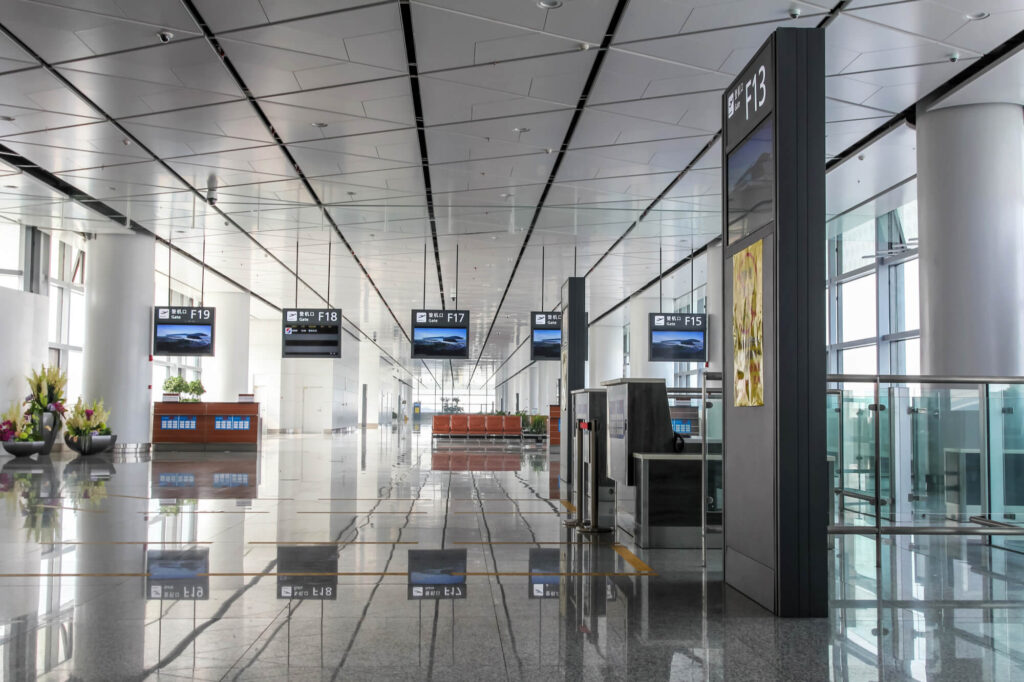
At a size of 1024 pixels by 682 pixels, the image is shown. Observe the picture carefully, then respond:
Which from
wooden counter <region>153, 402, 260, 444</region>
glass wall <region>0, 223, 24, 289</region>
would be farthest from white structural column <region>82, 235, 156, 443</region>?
wooden counter <region>153, 402, 260, 444</region>

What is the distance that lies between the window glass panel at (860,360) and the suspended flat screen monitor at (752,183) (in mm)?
11855

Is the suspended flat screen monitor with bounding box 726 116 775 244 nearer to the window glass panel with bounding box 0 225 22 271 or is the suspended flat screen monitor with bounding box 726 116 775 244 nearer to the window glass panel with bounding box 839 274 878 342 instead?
the window glass panel with bounding box 839 274 878 342

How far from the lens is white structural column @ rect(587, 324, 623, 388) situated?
1342 inches

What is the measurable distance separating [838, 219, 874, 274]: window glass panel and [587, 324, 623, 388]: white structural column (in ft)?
54.5

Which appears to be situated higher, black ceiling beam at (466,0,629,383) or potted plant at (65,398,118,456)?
black ceiling beam at (466,0,629,383)

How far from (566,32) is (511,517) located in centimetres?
511

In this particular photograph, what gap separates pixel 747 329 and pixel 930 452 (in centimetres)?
309

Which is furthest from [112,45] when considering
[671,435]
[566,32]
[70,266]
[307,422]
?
[307,422]

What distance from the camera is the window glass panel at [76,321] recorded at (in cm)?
2289

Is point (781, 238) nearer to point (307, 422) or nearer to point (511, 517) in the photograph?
point (511, 517)

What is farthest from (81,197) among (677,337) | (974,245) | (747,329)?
(974,245)

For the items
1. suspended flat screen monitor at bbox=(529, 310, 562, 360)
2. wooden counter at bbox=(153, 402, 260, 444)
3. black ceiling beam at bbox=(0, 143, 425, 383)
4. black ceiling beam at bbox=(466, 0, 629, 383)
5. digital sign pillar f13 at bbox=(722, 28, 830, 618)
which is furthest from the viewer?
wooden counter at bbox=(153, 402, 260, 444)

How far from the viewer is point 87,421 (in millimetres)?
18625

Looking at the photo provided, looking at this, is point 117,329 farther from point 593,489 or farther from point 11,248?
point 593,489
